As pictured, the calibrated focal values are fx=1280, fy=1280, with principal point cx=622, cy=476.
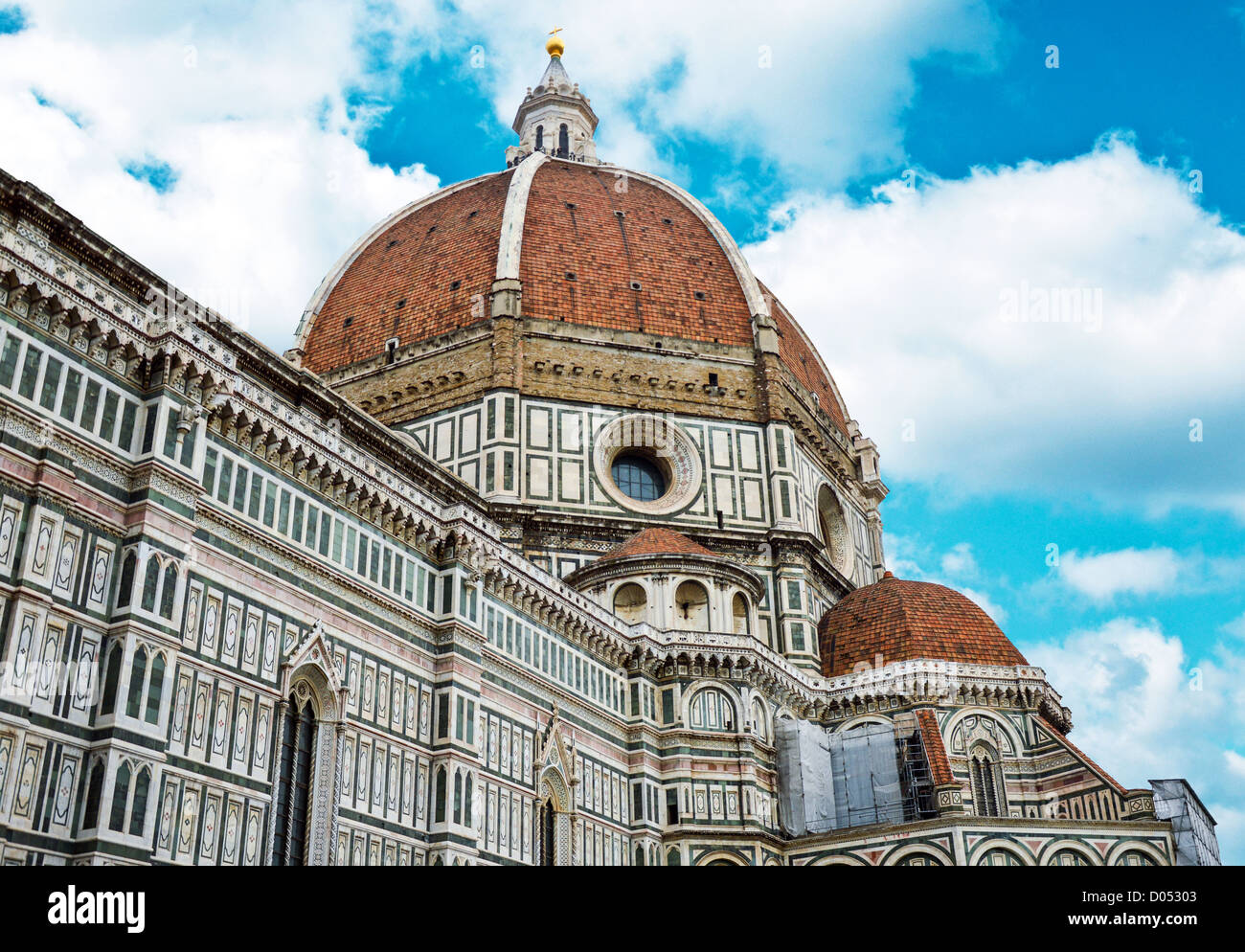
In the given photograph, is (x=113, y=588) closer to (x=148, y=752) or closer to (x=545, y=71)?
(x=148, y=752)

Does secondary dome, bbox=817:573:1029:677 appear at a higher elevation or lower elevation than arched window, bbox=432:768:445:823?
higher

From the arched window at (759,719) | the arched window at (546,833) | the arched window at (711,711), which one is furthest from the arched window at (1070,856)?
the arched window at (546,833)

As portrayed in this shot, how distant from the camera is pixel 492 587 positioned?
3056 cm

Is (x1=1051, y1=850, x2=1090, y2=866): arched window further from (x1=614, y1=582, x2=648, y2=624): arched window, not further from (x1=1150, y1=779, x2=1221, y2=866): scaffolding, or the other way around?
(x1=614, y1=582, x2=648, y2=624): arched window

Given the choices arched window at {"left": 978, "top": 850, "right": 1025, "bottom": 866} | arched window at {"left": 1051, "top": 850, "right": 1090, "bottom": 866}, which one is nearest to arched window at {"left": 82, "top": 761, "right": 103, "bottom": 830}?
arched window at {"left": 978, "top": 850, "right": 1025, "bottom": 866}

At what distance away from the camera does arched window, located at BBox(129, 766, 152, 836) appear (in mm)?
19312

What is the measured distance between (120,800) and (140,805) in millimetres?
428

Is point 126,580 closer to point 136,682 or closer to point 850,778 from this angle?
point 136,682

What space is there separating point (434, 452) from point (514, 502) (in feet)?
14.1

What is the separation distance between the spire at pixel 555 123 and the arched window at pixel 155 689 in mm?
45060

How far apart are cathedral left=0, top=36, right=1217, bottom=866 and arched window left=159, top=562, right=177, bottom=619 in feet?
0.21

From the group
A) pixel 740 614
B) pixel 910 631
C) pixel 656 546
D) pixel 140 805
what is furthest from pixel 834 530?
pixel 140 805
